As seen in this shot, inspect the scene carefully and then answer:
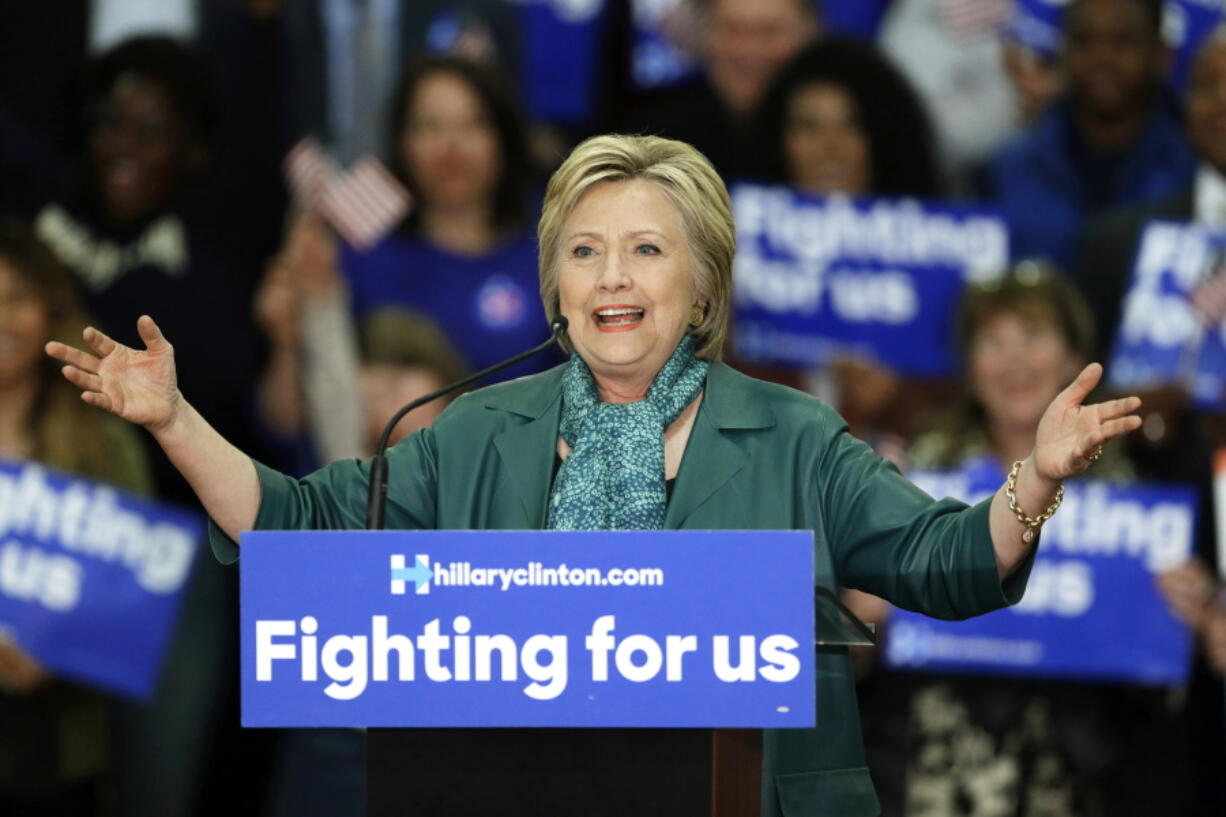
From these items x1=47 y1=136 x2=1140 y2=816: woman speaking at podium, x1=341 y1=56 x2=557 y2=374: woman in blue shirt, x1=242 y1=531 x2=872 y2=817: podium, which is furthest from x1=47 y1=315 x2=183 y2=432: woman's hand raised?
x1=341 y1=56 x2=557 y2=374: woman in blue shirt

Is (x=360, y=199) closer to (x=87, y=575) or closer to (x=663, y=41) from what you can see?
(x=663, y=41)

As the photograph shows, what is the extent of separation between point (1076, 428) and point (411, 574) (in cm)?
83

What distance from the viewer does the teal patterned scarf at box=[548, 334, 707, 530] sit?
239cm

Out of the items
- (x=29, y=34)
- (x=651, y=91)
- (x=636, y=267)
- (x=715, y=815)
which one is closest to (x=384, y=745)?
(x=715, y=815)

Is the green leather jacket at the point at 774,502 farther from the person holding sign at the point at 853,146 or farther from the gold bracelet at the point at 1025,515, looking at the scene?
the person holding sign at the point at 853,146

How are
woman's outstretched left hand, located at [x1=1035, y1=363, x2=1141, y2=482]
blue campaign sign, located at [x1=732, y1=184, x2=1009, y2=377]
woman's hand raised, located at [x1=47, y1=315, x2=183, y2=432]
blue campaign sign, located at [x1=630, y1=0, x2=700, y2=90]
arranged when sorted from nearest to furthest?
woman's outstretched left hand, located at [x1=1035, y1=363, x2=1141, y2=482], woman's hand raised, located at [x1=47, y1=315, x2=183, y2=432], blue campaign sign, located at [x1=732, y1=184, x2=1009, y2=377], blue campaign sign, located at [x1=630, y1=0, x2=700, y2=90]

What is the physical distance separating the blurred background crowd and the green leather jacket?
270 centimetres

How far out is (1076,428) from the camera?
2.23 meters

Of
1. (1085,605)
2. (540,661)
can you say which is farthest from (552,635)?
(1085,605)

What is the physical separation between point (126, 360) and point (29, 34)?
405 cm

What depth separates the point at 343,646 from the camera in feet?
6.82

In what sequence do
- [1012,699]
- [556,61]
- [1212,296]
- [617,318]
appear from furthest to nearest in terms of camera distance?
[556,61] < [1212,296] < [1012,699] < [617,318]

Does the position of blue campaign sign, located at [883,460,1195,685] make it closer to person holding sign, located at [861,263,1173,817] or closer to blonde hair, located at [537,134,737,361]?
person holding sign, located at [861,263,1173,817]

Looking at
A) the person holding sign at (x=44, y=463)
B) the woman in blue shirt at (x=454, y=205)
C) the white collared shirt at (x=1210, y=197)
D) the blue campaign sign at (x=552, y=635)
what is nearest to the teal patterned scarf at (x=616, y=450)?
the blue campaign sign at (x=552, y=635)
